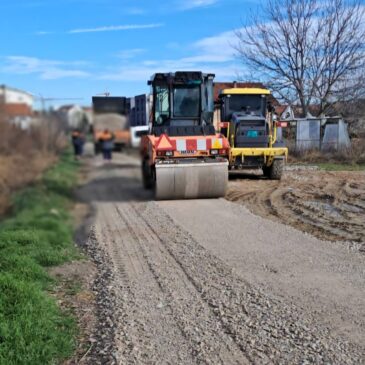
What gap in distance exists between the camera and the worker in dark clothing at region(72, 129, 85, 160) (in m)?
10.3

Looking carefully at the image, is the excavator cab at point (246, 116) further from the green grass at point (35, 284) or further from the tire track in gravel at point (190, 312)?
the tire track in gravel at point (190, 312)

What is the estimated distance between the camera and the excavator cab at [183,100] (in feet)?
46.6

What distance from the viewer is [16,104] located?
369 inches

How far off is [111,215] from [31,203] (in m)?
2.75

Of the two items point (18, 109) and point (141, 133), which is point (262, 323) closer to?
point (18, 109)

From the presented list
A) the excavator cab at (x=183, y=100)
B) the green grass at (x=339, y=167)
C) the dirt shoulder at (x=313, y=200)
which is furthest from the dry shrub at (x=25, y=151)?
the green grass at (x=339, y=167)

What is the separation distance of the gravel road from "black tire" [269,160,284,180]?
770 centimetres

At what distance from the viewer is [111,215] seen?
1186 centimetres

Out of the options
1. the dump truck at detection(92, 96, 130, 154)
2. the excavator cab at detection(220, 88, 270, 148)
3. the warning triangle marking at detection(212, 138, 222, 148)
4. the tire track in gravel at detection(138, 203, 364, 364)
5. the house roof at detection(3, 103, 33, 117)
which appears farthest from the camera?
the excavator cab at detection(220, 88, 270, 148)

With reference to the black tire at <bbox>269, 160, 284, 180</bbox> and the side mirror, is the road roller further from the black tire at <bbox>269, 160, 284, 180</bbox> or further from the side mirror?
the black tire at <bbox>269, 160, 284, 180</bbox>

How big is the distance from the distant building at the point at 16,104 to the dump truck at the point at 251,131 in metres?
9.02

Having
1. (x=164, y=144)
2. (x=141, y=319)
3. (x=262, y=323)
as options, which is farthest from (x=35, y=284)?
(x=164, y=144)

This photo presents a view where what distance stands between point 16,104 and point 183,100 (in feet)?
19.5

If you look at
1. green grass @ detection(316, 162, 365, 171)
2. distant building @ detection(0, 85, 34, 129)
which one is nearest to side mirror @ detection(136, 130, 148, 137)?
distant building @ detection(0, 85, 34, 129)
